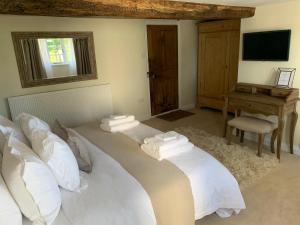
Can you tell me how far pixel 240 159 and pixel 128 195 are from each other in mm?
1997

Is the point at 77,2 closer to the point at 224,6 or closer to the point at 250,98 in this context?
the point at 224,6

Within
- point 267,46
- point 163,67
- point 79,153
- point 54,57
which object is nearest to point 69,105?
point 54,57

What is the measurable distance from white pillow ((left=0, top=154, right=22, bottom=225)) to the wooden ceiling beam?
167 cm

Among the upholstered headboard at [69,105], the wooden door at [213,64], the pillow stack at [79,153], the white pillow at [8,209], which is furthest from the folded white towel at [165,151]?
the wooden door at [213,64]

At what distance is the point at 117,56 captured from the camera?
4051 millimetres

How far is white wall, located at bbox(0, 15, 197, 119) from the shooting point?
3.14 meters

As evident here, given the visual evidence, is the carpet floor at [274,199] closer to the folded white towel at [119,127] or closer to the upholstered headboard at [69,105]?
the folded white towel at [119,127]

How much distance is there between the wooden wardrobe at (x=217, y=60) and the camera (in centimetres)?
431

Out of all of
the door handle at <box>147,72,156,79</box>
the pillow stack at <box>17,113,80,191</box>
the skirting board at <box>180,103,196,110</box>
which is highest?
the door handle at <box>147,72,156,79</box>

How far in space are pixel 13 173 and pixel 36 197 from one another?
0.18 m

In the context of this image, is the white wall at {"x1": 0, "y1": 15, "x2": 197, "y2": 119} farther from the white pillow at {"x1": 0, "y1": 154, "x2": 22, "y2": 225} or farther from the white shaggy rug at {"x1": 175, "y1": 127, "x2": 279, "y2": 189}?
the white pillow at {"x1": 0, "y1": 154, "x2": 22, "y2": 225}

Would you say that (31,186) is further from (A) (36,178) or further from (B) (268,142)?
(B) (268,142)

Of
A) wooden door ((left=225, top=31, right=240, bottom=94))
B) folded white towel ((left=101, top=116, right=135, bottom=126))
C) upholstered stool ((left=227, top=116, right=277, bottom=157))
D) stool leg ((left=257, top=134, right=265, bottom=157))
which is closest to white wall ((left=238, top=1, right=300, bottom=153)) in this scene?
upholstered stool ((left=227, top=116, right=277, bottom=157))

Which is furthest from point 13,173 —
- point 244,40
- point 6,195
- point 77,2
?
point 244,40
